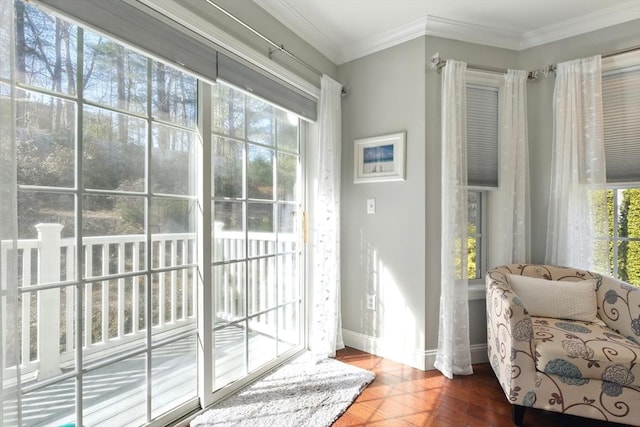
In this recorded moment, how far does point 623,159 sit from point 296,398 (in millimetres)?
2758

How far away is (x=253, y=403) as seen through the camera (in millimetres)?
1821

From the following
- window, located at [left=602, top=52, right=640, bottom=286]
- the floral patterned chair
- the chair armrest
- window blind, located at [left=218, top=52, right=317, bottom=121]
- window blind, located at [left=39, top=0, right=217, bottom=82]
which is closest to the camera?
window blind, located at [left=39, top=0, right=217, bottom=82]

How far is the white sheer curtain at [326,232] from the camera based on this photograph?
242cm

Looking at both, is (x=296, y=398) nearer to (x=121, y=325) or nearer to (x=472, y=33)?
(x=121, y=325)

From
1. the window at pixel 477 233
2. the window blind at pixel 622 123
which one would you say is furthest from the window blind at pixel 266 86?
the window blind at pixel 622 123

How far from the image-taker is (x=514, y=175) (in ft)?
7.75

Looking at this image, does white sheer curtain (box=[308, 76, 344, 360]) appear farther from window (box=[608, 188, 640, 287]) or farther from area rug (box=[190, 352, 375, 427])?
window (box=[608, 188, 640, 287])

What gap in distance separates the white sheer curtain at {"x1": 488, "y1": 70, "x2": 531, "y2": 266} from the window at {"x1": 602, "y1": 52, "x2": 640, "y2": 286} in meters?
0.51

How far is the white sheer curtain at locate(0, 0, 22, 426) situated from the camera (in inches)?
35.9

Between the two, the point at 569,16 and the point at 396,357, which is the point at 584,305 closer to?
the point at 396,357

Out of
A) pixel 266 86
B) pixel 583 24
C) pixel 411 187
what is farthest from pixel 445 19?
pixel 266 86

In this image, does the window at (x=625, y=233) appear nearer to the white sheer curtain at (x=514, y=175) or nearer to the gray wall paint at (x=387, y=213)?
the white sheer curtain at (x=514, y=175)

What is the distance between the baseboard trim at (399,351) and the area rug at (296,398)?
33 cm

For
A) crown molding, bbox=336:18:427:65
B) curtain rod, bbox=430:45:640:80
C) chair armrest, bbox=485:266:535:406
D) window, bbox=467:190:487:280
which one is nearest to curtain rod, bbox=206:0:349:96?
crown molding, bbox=336:18:427:65
